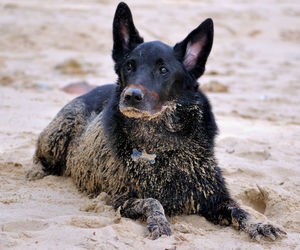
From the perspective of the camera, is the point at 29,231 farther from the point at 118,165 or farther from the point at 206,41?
the point at 206,41

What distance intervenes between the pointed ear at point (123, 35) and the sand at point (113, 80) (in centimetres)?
140

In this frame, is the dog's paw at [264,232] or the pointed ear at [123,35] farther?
the pointed ear at [123,35]

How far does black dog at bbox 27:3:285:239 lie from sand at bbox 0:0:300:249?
18 cm

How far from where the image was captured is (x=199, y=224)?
12.1ft

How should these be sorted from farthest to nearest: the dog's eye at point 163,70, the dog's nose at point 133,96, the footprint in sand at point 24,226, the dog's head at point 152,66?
the dog's eye at point 163,70 < the dog's head at point 152,66 < the dog's nose at point 133,96 < the footprint in sand at point 24,226

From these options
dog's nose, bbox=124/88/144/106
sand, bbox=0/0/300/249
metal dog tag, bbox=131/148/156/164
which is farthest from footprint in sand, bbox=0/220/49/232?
dog's nose, bbox=124/88/144/106

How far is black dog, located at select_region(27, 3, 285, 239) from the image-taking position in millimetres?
3697

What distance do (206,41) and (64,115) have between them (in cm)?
196

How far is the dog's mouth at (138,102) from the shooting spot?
3.49 metres

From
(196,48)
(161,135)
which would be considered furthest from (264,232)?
(196,48)

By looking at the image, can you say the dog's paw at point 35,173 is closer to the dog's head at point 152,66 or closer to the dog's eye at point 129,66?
the dog's head at point 152,66

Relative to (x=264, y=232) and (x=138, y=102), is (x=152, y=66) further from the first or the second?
(x=264, y=232)

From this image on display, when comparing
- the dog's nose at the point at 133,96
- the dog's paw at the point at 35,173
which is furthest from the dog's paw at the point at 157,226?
the dog's paw at the point at 35,173

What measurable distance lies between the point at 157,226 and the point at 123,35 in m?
1.89
